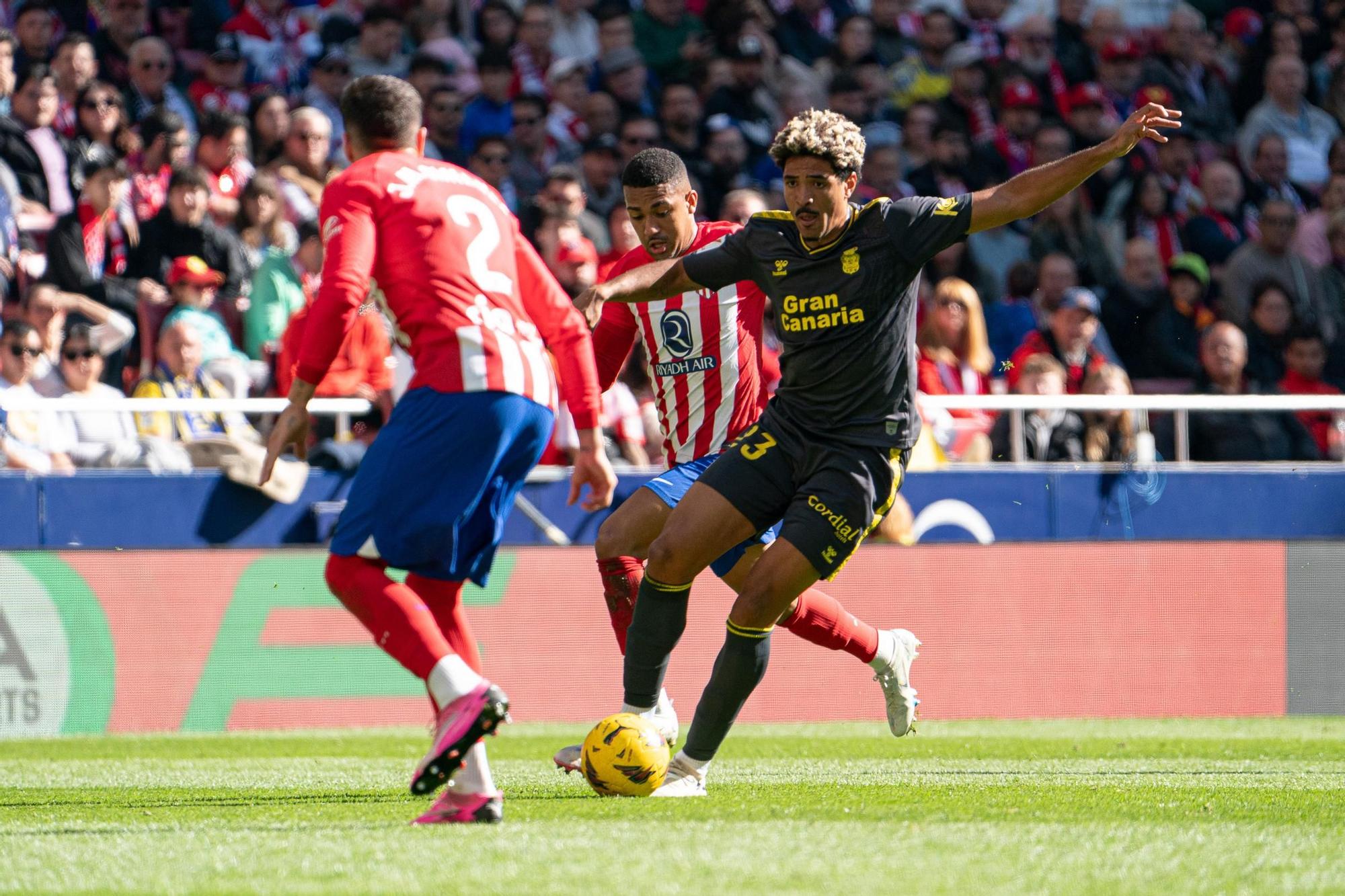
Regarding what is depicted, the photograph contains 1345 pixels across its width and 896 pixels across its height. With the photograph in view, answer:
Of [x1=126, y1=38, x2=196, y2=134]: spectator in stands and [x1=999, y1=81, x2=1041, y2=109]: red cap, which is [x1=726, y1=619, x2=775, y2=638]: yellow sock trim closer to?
[x1=126, y1=38, x2=196, y2=134]: spectator in stands

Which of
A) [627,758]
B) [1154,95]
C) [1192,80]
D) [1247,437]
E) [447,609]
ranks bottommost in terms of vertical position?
[1247,437]

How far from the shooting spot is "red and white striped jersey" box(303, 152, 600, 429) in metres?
5.20

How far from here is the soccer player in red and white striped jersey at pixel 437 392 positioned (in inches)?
200

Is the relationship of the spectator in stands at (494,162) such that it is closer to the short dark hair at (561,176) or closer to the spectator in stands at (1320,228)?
the short dark hair at (561,176)

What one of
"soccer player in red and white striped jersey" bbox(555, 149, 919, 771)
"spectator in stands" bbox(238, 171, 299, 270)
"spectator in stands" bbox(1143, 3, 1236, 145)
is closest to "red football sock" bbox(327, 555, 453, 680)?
"soccer player in red and white striped jersey" bbox(555, 149, 919, 771)

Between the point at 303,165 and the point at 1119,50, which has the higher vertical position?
the point at 1119,50

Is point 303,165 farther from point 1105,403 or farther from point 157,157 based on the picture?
point 1105,403

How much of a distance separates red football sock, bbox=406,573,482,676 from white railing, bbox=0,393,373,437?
5034mm

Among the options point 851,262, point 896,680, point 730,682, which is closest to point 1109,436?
point 896,680

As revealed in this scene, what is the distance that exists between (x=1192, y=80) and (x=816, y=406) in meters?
12.8

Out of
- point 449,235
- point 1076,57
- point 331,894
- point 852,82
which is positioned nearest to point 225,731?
point 449,235

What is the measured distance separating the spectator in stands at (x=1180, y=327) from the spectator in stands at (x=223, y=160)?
7.04 meters

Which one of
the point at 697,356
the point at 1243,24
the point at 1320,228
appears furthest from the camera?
the point at 1243,24

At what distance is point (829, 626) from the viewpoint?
7219mm
